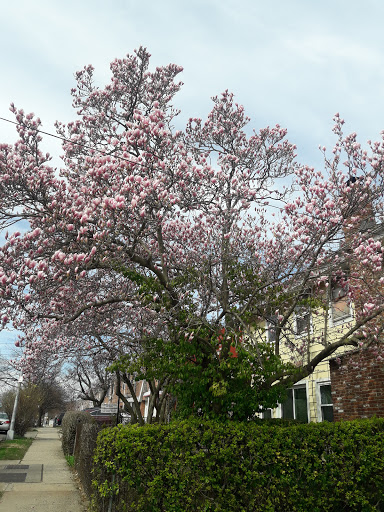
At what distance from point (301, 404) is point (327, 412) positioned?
1.35m

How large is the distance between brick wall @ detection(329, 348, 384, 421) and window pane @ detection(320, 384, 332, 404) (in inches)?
33.4

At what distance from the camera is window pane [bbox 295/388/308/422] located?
12192mm

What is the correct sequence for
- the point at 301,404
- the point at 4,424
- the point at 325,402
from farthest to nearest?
the point at 4,424 → the point at 301,404 → the point at 325,402

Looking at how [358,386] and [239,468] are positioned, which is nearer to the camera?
[239,468]

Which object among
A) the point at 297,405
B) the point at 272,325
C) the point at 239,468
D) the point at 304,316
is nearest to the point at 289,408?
the point at 297,405

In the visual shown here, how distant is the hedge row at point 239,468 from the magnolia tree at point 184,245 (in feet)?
3.06

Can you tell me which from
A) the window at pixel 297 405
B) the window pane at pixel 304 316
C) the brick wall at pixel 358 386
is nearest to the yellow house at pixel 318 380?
the window at pixel 297 405

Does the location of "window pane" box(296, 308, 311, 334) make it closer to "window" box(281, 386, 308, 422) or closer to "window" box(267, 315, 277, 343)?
"window" box(267, 315, 277, 343)

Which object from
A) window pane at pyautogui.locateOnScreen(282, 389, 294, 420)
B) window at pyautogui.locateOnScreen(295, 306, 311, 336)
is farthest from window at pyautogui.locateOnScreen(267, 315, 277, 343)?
window pane at pyautogui.locateOnScreen(282, 389, 294, 420)

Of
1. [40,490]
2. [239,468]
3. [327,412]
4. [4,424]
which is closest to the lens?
[239,468]

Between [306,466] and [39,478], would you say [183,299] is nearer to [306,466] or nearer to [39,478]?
[306,466]

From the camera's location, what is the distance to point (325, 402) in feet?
37.0

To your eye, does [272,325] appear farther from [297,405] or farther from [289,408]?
[289,408]

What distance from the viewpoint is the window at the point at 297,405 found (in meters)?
12.2
